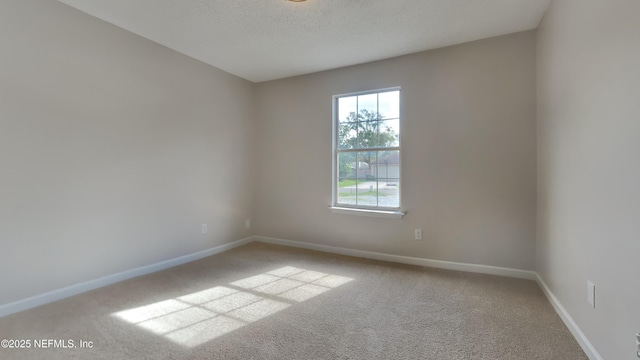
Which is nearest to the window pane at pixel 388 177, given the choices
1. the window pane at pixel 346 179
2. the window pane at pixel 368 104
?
the window pane at pixel 346 179

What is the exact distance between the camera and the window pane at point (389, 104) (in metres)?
3.33

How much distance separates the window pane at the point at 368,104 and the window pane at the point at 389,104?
0.06 m

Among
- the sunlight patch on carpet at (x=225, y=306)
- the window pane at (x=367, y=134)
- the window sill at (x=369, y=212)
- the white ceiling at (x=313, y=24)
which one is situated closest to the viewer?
the sunlight patch on carpet at (x=225, y=306)

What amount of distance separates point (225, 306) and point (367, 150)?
2.41 m

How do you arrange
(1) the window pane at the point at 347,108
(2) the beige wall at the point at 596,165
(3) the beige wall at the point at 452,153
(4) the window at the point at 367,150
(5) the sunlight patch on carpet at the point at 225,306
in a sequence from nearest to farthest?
(2) the beige wall at the point at 596,165, (5) the sunlight patch on carpet at the point at 225,306, (3) the beige wall at the point at 452,153, (4) the window at the point at 367,150, (1) the window pane at the point at 347,108

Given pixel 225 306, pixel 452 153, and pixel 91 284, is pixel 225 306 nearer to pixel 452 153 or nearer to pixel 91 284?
pixel 91 284

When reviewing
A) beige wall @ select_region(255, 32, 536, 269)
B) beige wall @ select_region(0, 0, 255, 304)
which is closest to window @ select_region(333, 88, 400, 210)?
beige wall @ select_region(255, 32, 536, 269)

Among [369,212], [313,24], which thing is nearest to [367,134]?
[369,212]

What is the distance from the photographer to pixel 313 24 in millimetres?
2557

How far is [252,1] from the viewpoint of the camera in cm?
223

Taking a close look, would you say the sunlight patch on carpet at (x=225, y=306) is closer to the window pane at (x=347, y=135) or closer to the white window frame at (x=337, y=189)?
the white window frame at (x=337, y=189)

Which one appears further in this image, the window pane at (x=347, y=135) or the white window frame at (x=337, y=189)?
the window pane at (x=347, y=135)

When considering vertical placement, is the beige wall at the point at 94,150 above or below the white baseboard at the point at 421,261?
above

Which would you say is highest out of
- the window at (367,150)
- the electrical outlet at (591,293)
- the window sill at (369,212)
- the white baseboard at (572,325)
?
the window at (367,150)
